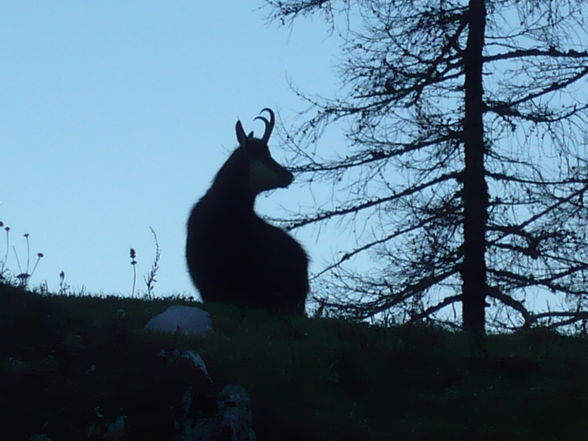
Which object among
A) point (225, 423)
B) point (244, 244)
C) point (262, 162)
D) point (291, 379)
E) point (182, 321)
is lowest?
point (225, 423)

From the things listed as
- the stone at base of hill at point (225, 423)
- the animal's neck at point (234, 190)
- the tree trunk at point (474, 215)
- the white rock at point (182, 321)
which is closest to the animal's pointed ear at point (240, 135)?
the animal's neck at point (234, 190)

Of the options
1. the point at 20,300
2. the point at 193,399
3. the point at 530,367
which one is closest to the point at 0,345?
the point at 20,300

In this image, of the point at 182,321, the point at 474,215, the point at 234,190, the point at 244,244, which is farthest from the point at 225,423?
the point at 474,215

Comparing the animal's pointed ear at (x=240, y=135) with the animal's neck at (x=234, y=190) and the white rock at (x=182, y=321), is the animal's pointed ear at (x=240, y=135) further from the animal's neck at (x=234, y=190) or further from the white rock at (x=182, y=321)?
the white rock at (x=182, y=321)

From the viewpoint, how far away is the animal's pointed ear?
48.8ft

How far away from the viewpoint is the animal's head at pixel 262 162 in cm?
1473

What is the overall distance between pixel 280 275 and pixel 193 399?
6.29m

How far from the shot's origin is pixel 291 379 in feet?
31.2

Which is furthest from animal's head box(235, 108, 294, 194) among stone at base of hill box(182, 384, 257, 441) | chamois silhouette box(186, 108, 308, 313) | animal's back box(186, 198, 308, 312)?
stone at base of hill box(182, 384, 257, 441)

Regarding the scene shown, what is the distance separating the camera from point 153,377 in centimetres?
862

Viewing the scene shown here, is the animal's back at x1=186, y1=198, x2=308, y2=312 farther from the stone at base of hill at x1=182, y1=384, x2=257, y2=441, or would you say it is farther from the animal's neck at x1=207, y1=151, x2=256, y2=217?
the stone at base of hill at x1=182, y1=384, x2=257, y2=441

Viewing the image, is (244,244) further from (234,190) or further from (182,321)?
(182,321)

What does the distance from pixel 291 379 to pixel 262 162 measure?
18.8 ft

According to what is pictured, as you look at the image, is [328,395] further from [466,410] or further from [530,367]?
[530,367]
